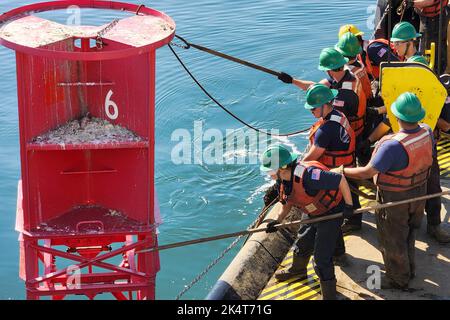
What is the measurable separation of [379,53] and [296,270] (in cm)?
310

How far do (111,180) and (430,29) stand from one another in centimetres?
537

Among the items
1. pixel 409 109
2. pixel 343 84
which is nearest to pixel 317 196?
pixel 409 109

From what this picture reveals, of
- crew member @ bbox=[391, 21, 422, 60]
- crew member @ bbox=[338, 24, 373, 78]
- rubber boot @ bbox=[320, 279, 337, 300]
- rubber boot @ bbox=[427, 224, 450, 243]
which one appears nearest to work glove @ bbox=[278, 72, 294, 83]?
crew member @ bbox=[338, 24, 373, 78]

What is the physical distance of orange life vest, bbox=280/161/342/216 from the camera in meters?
6.53

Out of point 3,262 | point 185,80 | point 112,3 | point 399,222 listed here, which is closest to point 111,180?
point 112,3

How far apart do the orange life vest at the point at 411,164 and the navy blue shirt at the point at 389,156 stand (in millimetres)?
36

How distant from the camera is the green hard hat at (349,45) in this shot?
835 centimetres

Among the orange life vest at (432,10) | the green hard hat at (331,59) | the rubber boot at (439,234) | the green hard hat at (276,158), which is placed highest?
the orange life vest at (432,10)

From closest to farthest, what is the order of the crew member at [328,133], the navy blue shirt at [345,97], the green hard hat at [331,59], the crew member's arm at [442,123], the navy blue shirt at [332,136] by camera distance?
the crew member at [328,133], the navy blue shirt at [332,136], the green hard hat at [331,59], the navy blue shirt at [345,97], the crew member's arm at [442,123]

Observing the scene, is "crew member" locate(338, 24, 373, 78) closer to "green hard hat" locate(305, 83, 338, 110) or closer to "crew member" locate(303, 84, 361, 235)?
"crew member" locate(303, 84, 361, 235)

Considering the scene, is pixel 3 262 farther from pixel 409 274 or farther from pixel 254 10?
pixel 254 10

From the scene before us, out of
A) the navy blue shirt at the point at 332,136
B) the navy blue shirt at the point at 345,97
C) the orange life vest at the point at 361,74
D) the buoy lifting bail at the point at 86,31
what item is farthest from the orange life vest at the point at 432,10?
the buoy lifting bail at the point at 86,31

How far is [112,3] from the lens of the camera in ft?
26.9

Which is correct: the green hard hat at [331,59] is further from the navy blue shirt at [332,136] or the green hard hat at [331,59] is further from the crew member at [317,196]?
the crew member at [317,196]
